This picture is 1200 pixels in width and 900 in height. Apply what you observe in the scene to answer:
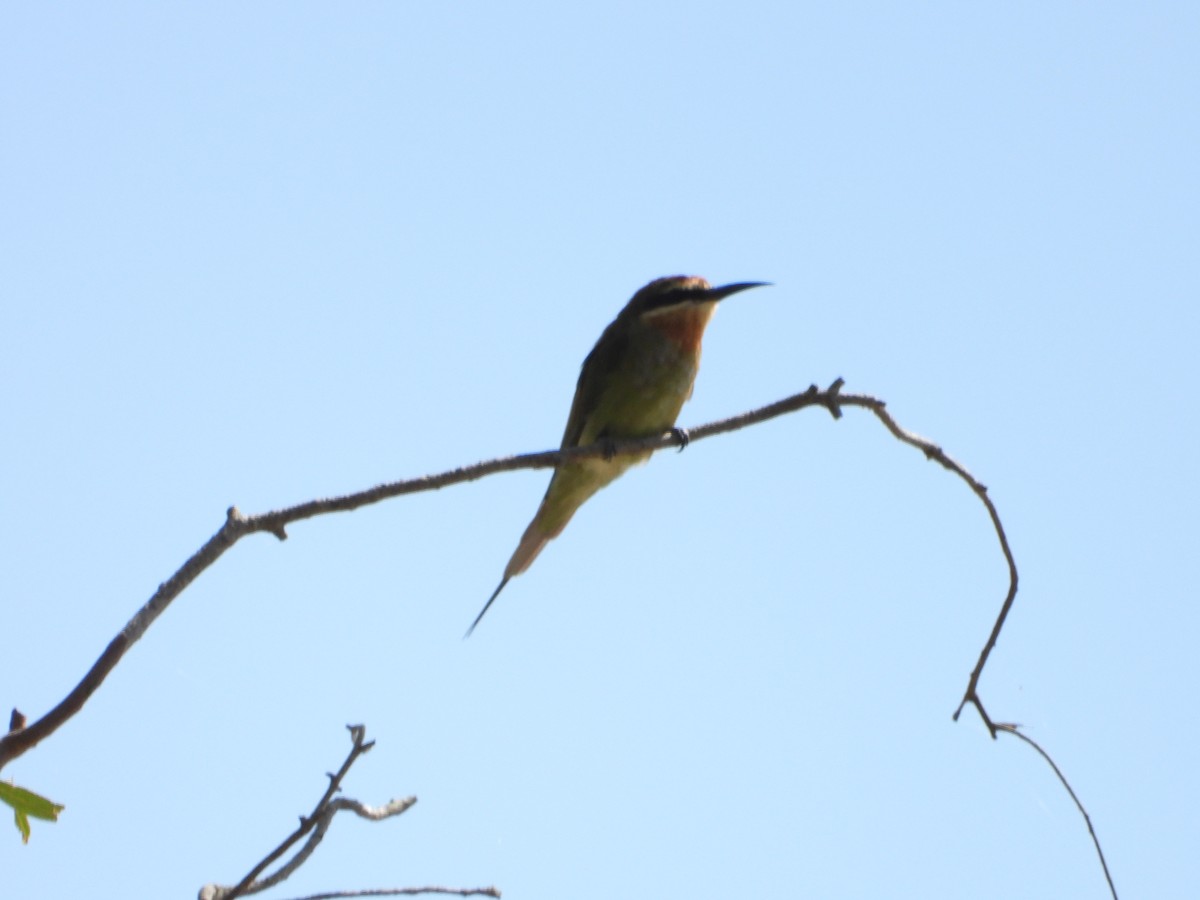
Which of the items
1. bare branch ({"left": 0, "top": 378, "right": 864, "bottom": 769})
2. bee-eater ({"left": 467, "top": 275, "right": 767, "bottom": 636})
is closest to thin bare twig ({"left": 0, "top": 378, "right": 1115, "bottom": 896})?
bare branch ({"left": 0, "top": 378, "right": 864, "bottom": 769})

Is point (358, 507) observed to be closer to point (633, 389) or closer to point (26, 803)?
point (26, 803)

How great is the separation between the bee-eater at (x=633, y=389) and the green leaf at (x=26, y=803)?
2.44 metres

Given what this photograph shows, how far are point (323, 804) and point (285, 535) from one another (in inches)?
17.1

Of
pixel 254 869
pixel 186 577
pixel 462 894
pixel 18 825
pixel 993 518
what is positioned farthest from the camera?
pixel 993 518

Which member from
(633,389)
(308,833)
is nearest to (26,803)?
(308,833)

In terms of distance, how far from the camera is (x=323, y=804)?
6.36 ft

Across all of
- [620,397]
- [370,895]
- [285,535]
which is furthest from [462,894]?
[620,397]

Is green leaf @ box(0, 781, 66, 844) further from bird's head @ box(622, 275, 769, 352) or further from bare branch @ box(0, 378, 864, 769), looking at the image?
bird's head @ box(622, 275, 769, 352)

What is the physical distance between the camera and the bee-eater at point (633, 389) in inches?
164

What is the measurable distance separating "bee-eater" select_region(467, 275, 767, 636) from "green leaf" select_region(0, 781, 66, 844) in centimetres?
244

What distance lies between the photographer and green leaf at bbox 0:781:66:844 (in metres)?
1.66

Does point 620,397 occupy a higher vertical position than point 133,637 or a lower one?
higher

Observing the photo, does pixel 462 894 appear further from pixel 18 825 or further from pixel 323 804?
pixel 18 825

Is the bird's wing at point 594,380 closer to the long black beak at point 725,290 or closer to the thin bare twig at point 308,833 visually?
the long black beak at point 725,290
